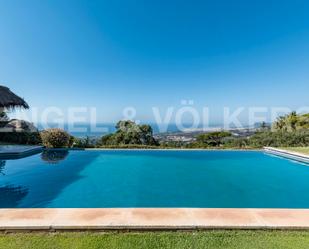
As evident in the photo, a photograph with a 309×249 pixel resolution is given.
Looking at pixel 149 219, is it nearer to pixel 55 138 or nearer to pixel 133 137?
pixel 55 138

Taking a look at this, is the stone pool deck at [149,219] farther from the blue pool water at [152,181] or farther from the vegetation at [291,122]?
the vegetation at [291,122]

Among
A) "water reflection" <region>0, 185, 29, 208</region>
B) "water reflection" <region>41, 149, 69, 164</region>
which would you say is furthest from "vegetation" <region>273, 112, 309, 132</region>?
"water reflection" <region>0, 185, 29, 208</region>

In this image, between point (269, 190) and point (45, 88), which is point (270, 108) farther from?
point (45, 88)

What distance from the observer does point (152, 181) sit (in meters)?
6.58

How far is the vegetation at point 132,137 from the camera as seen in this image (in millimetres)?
13406

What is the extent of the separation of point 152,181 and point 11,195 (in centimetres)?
374

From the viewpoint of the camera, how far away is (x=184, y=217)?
3.11 meters

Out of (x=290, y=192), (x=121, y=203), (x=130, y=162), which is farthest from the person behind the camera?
(x=130, y=162)

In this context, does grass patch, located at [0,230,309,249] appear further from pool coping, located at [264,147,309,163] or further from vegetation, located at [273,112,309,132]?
vegetation, located at [273,112,309,132]

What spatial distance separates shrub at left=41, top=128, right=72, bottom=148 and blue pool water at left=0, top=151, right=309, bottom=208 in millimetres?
1551

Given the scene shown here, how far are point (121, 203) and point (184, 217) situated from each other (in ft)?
6.82

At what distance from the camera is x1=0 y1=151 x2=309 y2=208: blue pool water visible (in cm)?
490

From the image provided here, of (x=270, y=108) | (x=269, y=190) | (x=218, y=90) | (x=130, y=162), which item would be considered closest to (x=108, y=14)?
(x=130, y=162)

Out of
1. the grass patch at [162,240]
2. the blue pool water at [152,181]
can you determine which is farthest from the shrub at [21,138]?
the grass patch at [162,240]
